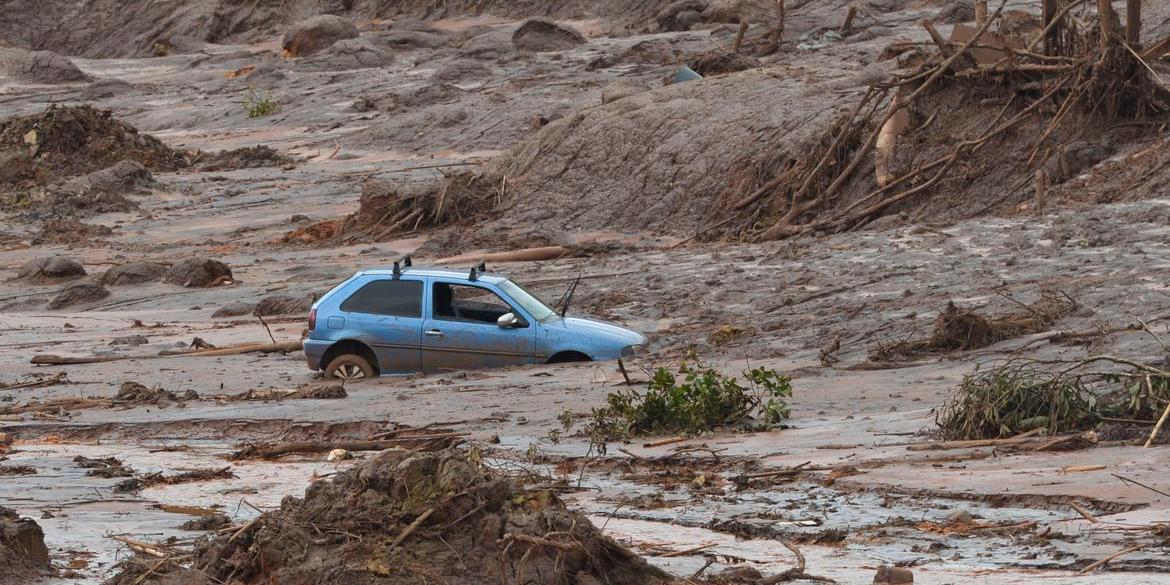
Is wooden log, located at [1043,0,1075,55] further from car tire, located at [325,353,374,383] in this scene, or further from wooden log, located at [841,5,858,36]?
wooden log, located at [841,5,858,36]

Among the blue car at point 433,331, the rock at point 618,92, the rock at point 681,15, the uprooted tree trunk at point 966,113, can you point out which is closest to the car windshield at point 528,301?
the blue car at point 433,331

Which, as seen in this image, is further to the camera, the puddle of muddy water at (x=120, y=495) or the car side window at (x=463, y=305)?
the car side window at (x=463, y=305)

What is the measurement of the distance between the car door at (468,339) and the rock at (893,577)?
9067mm

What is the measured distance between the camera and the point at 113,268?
2627 centimetres

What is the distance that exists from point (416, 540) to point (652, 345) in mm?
10479

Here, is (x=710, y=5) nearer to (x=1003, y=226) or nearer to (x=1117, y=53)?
(x=1117, y=53)

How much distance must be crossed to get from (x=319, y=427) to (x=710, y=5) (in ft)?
116

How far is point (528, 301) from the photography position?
16.5 meters

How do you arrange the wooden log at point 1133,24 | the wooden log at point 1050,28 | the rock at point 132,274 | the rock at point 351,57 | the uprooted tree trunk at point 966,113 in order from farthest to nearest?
the rock at point 351,57
the rock at point 132,274
the wooden log at point 1050,28
the uprooted tree trunk at point 966,113
the wooden log at point 1133,24

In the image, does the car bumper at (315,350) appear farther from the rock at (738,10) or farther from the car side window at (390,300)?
the rock at (738,10)

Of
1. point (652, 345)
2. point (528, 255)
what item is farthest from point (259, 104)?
point (652, 345)

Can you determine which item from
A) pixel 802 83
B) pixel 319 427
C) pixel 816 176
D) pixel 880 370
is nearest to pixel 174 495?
pixel 319 427

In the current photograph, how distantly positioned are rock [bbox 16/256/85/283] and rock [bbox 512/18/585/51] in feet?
71.3

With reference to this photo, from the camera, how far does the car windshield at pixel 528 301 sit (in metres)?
16.3
